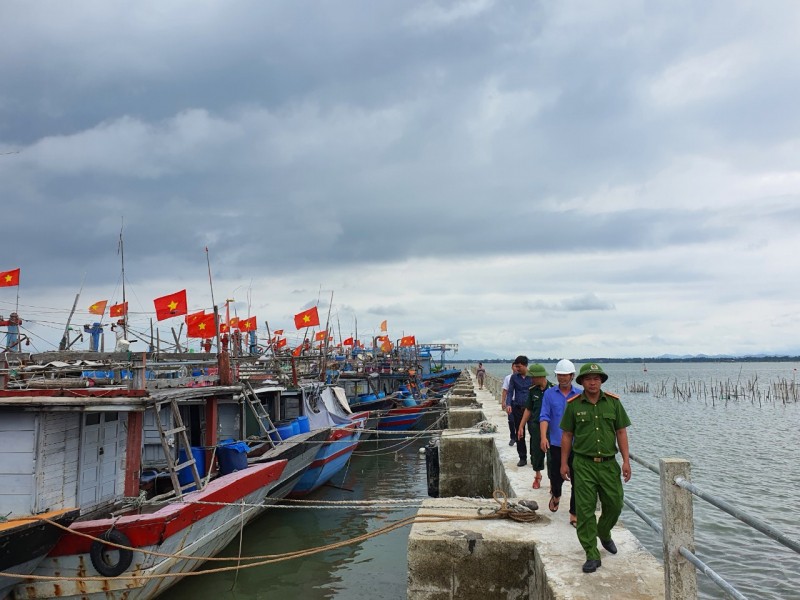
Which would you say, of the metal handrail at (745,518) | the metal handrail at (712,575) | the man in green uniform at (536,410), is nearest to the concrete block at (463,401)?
the man in green uniform at (536,410)

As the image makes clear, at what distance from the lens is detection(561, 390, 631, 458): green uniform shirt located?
15.5ft

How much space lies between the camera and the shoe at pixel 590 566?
14.6 ft

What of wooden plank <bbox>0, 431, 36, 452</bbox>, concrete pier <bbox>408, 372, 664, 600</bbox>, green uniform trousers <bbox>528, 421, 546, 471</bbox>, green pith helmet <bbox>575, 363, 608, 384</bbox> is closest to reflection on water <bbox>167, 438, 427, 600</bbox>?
wooden plank <bbox>0, 431, 36, 452</bbox>

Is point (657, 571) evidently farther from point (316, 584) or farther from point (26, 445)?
point (26, 445)

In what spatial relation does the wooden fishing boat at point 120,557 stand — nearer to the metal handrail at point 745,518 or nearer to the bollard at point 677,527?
the bollard at point 677,527

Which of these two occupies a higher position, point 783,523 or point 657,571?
point 657,571

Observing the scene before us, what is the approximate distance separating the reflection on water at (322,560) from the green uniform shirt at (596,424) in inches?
244

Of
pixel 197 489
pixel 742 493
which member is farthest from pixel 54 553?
pixel 742 493

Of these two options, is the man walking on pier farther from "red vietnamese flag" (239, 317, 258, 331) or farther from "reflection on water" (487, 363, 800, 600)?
"red vietnamese flag" (239, 317, 258, 331)

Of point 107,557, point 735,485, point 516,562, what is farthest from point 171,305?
point 735,485

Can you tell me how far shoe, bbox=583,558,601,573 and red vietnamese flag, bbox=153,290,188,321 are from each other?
1265 cm

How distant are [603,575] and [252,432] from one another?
13122 millimetres

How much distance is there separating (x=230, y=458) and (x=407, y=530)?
Answer: 446cm

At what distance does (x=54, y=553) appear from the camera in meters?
7.49
